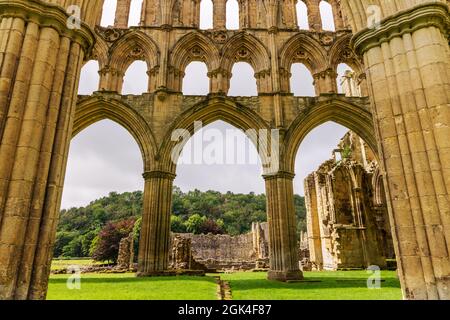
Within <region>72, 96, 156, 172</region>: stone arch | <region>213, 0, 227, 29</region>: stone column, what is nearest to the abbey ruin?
<region>72, 96, 156, 172</region>: stone arch

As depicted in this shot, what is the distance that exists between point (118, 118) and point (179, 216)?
1559 inches

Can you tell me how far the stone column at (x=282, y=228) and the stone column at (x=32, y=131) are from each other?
788 centimetres

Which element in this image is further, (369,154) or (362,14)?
(369,154)

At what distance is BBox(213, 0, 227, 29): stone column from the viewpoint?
1430cm

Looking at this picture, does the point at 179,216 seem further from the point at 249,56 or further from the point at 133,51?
the point at 249,56

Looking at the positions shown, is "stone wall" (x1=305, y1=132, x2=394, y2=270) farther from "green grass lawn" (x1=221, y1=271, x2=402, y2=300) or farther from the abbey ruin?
the abbey ruin

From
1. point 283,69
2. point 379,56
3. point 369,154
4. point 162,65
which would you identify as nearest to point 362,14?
point 379,56

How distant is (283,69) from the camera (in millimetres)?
13008

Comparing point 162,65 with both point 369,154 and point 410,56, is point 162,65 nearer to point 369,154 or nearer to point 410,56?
point 410,56

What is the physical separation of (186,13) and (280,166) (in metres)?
8.15

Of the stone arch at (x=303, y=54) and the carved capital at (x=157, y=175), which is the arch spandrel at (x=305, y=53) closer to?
the stone arch at (x=303, y=54)

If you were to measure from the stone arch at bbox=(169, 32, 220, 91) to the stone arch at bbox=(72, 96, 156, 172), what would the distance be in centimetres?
205

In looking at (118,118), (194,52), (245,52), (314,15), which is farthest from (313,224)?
(118,118)

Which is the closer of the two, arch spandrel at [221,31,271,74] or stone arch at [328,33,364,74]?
arch spandrel at [221,31,271,74]
